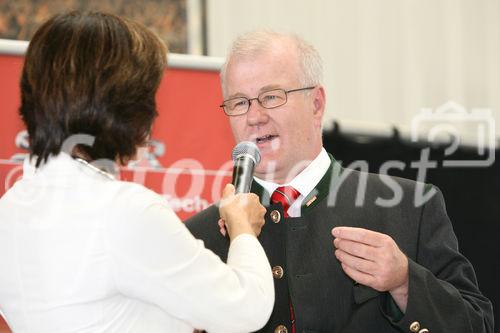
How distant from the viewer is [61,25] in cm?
164

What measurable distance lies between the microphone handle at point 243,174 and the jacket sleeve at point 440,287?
46cm

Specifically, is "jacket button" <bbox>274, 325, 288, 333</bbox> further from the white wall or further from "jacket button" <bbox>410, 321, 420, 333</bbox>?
the white wall

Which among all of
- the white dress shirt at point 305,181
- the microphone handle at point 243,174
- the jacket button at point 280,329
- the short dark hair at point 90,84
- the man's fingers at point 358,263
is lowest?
the jacket button at point 280,329

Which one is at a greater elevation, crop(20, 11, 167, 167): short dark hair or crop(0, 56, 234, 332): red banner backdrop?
crop(20, 11, 167, 167): short dark hair

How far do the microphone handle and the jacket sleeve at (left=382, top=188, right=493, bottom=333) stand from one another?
1.52 ft

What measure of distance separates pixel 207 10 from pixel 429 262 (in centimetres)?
264

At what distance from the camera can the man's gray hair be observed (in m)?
2.41

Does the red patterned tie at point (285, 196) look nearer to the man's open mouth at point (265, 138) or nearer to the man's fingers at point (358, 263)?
the man's open mouth at point (265, 138)

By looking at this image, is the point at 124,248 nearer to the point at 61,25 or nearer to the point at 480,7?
the point at 61,25

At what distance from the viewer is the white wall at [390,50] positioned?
450 centimetres

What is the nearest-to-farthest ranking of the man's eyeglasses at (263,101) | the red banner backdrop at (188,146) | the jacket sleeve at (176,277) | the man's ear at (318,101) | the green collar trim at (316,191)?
the jacket sleeve at (176,277) → the green collar trim at (316,191) → the man's eyeglasses at (263,101) → the man's ear at (318,101) → the red banner backdrop at (188,146)

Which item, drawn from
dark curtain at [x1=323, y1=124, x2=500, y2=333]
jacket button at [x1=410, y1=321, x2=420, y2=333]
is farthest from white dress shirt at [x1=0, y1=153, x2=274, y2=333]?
dark curtain at [x1=323, y1=124, x2=500, y2=333]

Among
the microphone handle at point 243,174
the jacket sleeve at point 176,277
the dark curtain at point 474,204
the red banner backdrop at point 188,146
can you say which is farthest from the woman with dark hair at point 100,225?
the dark curtain at point 474,204

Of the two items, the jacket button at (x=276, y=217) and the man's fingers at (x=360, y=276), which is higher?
the jacket button at (x=276, y=217)
